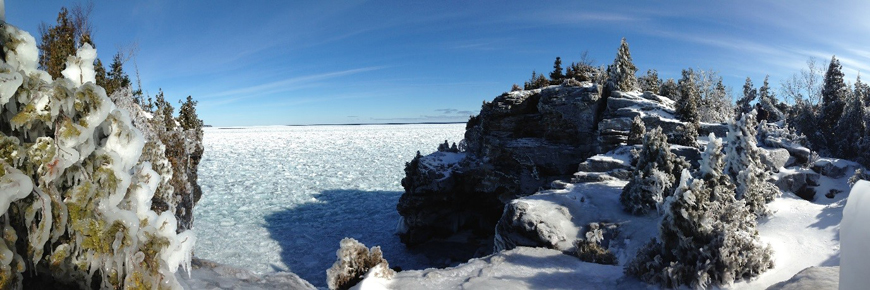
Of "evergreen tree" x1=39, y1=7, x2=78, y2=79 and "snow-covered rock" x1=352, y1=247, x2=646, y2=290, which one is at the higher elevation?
"evergreen tree" x1=39, y1=7, x2=78, y2=79

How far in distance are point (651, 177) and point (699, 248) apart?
4.85m

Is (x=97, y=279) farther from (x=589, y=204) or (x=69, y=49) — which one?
(x=69, y=49)

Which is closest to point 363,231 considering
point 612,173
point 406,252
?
point 406,252

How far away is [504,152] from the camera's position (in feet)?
75.2

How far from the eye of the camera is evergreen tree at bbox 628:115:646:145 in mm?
18000

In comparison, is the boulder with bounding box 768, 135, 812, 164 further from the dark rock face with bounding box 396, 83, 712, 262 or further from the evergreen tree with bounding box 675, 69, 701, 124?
the evergreen tree with bounding box 675, 69, 701, 124

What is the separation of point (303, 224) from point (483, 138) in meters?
13.3

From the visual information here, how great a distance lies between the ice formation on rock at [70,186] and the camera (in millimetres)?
2176

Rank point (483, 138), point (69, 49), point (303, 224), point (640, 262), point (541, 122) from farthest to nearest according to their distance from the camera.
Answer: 1. point (303, 224)
2. point (483, 138)
3. point (541, 122)
4. point (69, 49)
5. point (640, 262)

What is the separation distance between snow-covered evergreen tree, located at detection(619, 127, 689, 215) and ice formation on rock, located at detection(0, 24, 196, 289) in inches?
507

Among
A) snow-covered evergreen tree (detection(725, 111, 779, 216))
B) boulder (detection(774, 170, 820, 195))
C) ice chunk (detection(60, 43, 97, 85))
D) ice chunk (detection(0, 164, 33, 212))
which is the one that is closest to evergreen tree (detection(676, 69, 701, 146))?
boulder (detection(774, 170, 820, 195))

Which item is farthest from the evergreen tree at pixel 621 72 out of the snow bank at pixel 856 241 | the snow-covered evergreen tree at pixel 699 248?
the snow bank at pixel 856 241

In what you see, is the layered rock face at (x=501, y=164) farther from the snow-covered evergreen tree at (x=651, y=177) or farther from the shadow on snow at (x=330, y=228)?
the snow-covered evergreen tree at (x=651, y=177)

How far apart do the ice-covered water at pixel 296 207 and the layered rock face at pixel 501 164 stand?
121 inches
